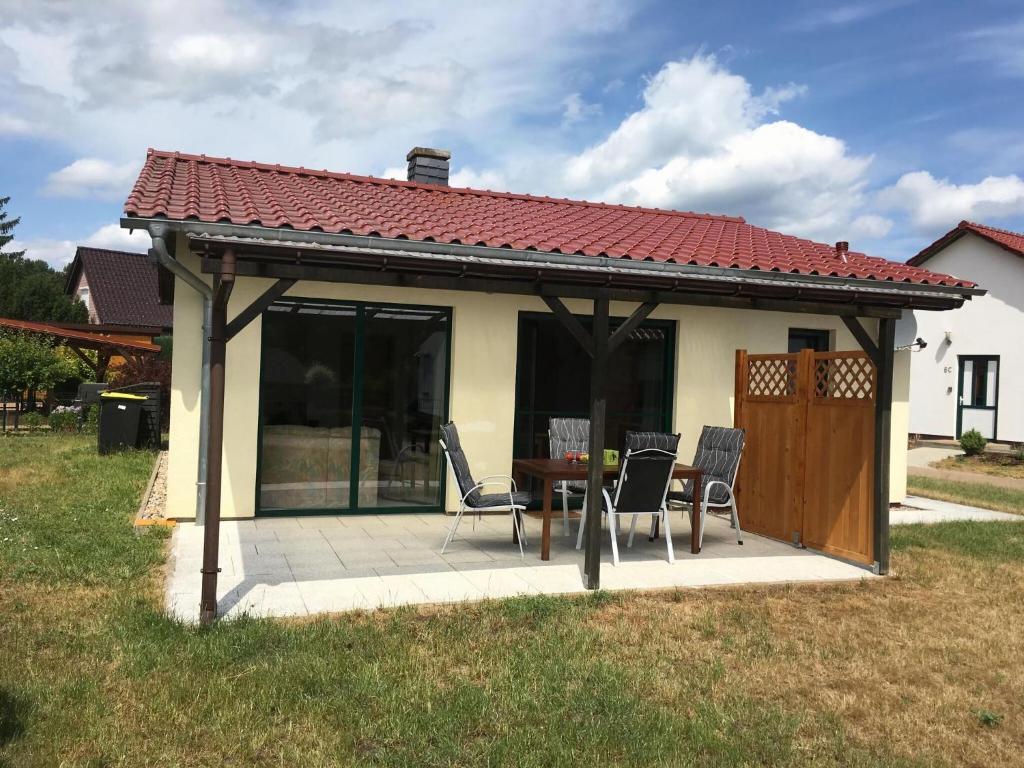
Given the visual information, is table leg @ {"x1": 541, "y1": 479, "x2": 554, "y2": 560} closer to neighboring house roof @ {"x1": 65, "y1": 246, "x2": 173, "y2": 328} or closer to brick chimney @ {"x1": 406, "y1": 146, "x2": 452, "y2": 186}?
brick chimney @ {"x1": 406, "y1": 146, "x2": 452, "y2": 186}

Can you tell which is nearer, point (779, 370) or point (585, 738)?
point (585, 738)

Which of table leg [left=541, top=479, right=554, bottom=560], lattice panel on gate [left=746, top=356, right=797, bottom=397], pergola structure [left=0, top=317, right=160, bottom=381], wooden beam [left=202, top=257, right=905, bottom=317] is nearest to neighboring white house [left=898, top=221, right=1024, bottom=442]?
lattice panel on gate [left=746, top=356, right=797, bottom=397]

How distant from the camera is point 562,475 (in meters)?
6.79

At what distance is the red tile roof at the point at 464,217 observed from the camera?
6.09 metres

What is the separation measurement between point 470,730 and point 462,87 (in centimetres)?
952

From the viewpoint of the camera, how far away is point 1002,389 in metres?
20.3

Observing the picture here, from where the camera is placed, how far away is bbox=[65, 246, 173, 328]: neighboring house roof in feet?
112

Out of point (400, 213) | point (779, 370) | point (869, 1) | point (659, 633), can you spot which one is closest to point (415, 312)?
point (400, 213)

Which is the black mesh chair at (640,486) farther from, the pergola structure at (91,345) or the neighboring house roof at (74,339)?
the neighboring house roof at (74,339)

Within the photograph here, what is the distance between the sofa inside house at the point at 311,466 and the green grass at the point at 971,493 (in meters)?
8.34

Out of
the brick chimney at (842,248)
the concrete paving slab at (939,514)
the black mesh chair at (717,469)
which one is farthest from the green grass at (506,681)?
the brick chimney at (842,248)

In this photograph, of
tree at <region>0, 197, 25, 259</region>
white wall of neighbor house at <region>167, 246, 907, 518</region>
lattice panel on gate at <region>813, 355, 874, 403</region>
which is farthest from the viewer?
tree at <region>0, 197, 25, 259</region>

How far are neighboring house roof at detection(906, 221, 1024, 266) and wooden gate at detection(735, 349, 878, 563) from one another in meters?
15.1

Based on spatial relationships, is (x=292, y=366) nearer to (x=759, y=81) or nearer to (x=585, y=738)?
(x=585, y=738)
